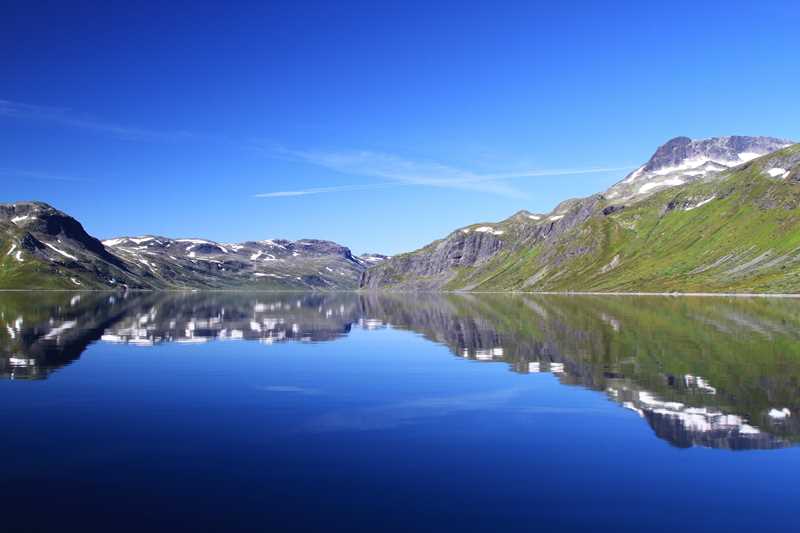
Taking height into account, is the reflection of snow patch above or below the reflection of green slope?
below

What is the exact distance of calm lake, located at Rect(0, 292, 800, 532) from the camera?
67.2 ft

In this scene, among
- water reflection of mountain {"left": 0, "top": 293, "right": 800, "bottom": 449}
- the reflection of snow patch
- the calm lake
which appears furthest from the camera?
the reflection of snow patch

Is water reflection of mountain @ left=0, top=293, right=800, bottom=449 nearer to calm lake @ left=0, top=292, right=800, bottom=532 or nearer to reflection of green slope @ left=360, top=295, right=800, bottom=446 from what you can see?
reflection of green slope @ left=360, top=295, right=800, bottom=446

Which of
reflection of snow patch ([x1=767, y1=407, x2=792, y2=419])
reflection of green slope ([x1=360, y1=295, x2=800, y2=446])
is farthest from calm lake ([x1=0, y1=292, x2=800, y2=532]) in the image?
reflection of green slope ([x1=360, y1=295, x2=800, y2=446])

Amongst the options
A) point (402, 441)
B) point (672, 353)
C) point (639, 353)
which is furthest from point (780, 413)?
point (672, 353)

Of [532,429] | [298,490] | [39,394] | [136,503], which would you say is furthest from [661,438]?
[39,394]

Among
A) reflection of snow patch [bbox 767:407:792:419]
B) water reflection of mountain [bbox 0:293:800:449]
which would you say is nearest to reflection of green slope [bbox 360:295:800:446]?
water reflection of mountain [bbox 0:293:800:449]

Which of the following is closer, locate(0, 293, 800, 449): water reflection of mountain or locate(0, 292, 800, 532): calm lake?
locate(0, 292, 800, 532): calm lake

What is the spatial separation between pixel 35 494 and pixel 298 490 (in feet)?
29.7

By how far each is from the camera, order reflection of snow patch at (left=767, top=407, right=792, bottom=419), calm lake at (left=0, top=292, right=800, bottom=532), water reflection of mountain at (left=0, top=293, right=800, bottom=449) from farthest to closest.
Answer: reflection of snow patch at (left=767, top=407, right=792, bottom=419), water reflection of mountain at (left=0, top=293, right=800, bottom=449), calm lake at (left=0, top=292, right=800, bottom=532)

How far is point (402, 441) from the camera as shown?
30172 mm

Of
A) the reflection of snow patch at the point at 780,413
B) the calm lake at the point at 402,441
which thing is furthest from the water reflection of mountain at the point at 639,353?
the calm lake at the point at 402,441

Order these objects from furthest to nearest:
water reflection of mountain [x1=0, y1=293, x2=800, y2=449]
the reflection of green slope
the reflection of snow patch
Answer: the reflection of green slope → the reflection of snow patch → water reflection of mountain [x1=0, y1=293, x2=800, y2=449]

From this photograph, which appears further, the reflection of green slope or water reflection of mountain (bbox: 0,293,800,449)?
the reflection of green slope
